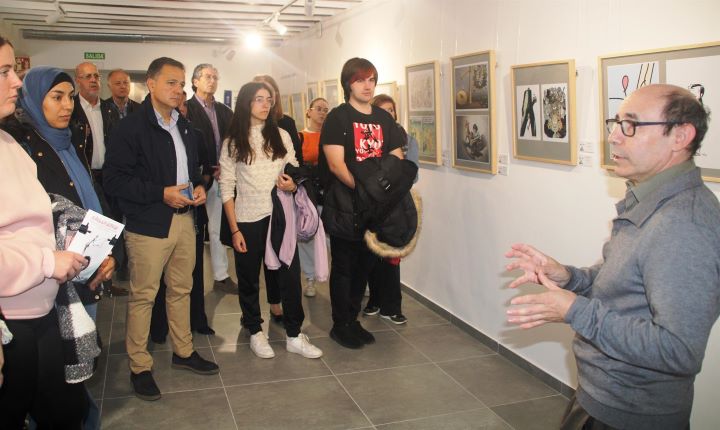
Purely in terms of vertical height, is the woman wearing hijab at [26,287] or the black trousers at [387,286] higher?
the woman wearing hijab at [26,287]

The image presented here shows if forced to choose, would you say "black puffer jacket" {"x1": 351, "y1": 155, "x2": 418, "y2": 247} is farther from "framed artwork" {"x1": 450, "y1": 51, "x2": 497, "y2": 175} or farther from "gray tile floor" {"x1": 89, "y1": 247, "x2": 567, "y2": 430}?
"gray tile floor" {"x1": 89, "y1": 247, "x2": 567, "y2": 430}

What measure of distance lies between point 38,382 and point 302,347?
245 centimetres

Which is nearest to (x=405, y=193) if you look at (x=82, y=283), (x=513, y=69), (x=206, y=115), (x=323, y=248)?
(x=323, y=248)

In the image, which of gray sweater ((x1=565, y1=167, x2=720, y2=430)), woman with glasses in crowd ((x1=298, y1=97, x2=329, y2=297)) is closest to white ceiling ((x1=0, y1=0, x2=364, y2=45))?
woman with glasses in crowd ((x1=298, y1=97, x2=329, y2=297))

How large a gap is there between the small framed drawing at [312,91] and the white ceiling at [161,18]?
862mm

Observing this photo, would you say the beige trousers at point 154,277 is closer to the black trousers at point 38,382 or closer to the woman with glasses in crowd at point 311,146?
the black trousers at point 38,382

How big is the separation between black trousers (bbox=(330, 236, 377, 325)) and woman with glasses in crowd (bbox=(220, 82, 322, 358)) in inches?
13.9

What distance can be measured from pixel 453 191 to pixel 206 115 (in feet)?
7.21

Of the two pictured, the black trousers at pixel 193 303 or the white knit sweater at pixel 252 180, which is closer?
the white knit sweater at pixel 252 180

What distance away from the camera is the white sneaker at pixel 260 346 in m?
4.52

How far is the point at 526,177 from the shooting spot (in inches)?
166

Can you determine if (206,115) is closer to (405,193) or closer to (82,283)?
(405,193)

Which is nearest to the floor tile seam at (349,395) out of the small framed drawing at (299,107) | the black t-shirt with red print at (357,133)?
the black t-shirt with red print at (357,133)

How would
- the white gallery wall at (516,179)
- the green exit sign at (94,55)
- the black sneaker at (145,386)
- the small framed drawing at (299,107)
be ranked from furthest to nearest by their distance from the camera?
the green exit sign at (94,55)
the small framed drawing at (299,107)
the black sneaker at (145,386)
the white gallery wall at (516,179)
